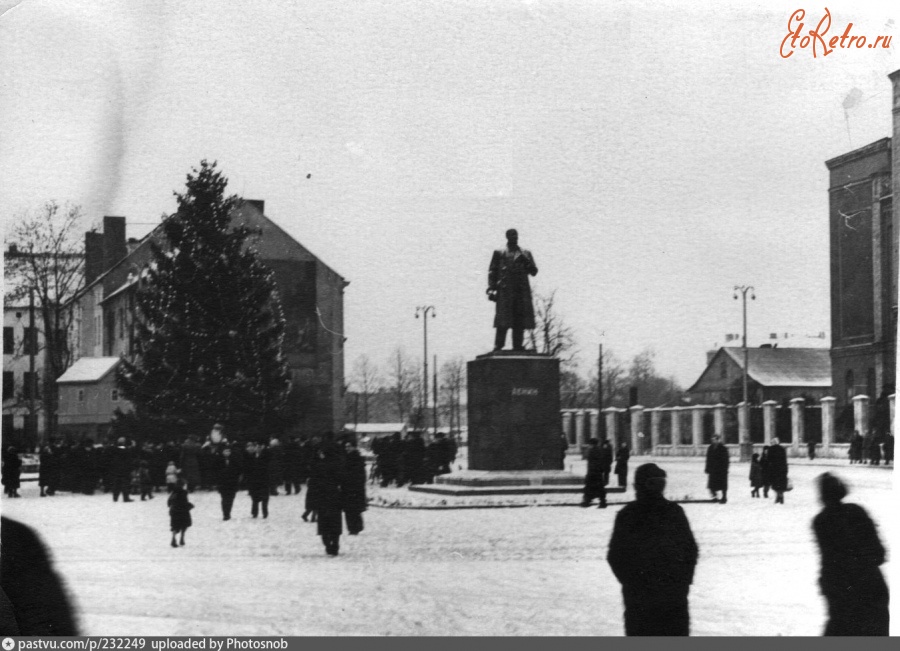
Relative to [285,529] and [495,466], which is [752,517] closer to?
[495,466]

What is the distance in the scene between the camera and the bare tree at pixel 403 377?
17.6 meters

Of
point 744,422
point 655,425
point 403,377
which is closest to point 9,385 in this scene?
point 403,377

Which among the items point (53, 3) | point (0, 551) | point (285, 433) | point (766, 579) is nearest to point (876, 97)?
point (766, 579)

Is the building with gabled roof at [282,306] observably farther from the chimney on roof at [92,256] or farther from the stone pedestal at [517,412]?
the stone pedestal at [517,412]

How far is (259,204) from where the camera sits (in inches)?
477

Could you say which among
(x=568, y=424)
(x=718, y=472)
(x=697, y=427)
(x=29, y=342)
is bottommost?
(x=568, y=424)

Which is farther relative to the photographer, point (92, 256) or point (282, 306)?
point (282, 306)

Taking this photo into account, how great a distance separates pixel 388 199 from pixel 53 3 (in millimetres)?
3456

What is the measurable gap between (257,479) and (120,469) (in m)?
3.43

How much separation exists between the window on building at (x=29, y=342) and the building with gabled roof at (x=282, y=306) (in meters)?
1.04

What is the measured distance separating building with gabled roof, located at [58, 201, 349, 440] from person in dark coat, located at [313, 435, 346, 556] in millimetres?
2495

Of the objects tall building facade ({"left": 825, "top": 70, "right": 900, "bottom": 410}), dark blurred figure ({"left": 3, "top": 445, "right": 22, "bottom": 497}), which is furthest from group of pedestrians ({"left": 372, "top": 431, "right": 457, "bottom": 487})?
dark blurred figure ({"left": 3, "top": 445, "right": 22, "bottom": 497})

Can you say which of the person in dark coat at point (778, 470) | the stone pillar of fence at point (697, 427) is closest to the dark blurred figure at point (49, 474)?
the person in dark coat at point (778, 470)

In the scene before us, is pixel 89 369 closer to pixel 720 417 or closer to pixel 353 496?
pixel 353 496
